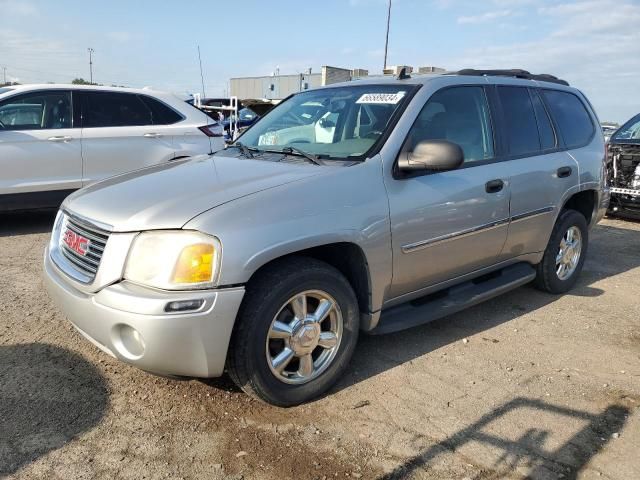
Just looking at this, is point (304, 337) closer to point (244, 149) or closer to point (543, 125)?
point (244, 149)

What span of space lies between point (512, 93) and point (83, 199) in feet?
10.4

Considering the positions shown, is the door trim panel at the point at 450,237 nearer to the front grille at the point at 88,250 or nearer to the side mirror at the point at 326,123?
the side mirror at the point at 326,123

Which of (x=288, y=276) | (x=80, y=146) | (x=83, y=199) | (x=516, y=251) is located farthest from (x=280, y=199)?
(x=80, y=146)

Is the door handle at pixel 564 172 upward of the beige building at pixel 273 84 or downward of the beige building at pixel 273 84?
downward

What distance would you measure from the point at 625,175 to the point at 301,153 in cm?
635

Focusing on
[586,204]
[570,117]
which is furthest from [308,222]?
[586,204]

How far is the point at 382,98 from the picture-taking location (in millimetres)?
3590

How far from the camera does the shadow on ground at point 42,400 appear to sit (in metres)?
2.54

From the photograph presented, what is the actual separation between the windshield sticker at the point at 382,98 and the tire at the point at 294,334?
4.14ft

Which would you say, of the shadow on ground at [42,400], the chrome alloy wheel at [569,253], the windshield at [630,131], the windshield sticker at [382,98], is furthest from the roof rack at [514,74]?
the windshield at [630,131]

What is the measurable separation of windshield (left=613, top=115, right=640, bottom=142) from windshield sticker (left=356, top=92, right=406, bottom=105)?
6140mm

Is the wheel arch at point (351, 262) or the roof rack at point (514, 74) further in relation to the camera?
the roof rack at point (514, 74)

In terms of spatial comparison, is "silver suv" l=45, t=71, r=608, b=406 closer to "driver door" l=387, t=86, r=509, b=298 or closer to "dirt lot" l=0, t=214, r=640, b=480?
"driver door" l=387, t=86, r=509, b=298

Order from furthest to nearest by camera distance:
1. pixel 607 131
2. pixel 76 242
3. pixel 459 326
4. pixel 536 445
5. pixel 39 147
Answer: pixel 607 131
pixel 39 147
pixel 459 326
pixel 76 242
pixel 536 445
